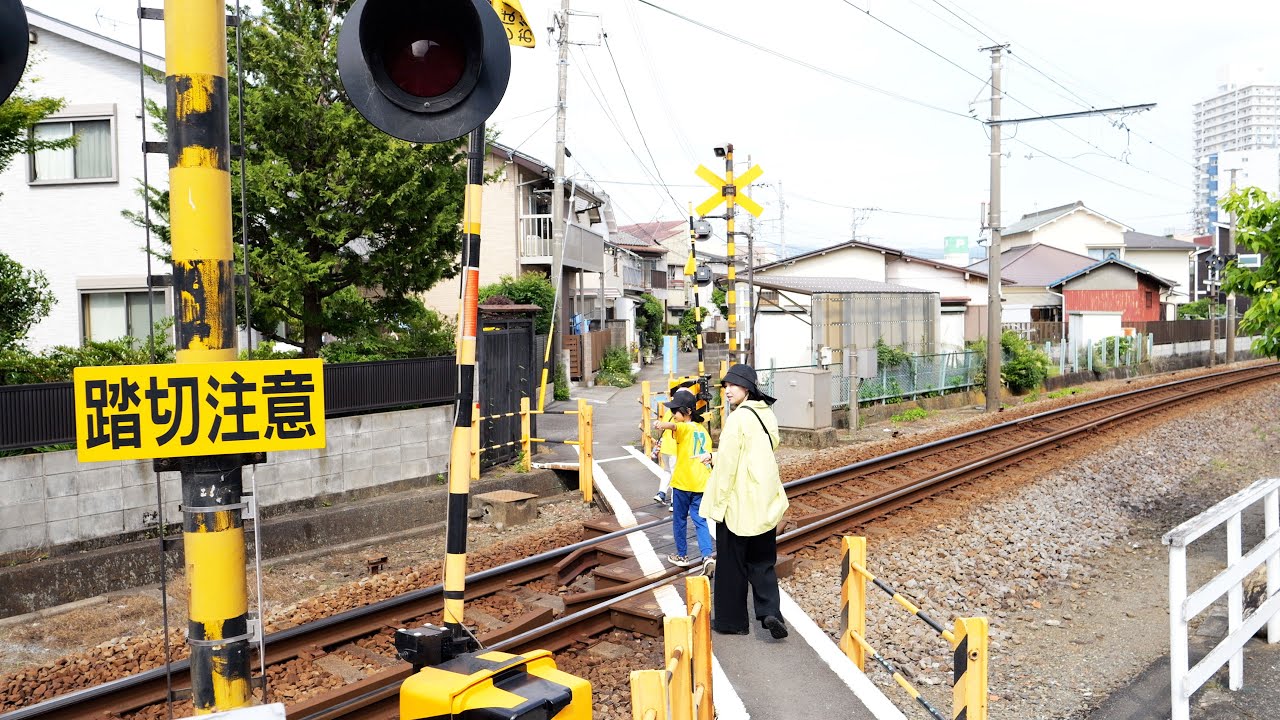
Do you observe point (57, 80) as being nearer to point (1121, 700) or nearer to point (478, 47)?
point (478, 47)

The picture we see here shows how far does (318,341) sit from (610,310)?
100 feet

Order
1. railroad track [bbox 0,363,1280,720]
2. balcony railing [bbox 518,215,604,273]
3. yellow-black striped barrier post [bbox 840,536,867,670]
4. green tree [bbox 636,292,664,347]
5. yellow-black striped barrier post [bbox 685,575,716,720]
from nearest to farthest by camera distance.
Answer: yellow-black striped barrier post [bbox 685,575,716,720] < railroad track [bbox 0,363,1280,720] < yellow-black striped barrier post [bbox 840,536,867,670] < balcony railing [bbox 518,215,604,273] < green tree [bbox 636,292,664,347]

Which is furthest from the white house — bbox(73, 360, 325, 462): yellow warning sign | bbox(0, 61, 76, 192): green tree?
bbox(73, 360, 325, 462): yellow warning sign

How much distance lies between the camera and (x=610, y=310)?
147 feet

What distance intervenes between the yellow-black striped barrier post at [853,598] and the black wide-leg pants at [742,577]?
0.44 m

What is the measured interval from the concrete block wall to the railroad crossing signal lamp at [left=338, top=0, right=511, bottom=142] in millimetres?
4978

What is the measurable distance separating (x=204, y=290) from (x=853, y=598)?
4543 mm

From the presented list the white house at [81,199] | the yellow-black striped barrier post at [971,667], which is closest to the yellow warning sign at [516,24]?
the yellow-black striped barrier post at [971,667]

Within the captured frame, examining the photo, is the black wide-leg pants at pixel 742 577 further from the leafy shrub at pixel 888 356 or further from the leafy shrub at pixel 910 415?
the leafy shrub at pixel 888 356

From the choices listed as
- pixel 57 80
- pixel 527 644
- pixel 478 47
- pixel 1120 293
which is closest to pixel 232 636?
pixel 478 47

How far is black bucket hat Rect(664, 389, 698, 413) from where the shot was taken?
7.84 m

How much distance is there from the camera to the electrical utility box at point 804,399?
57.6 ft

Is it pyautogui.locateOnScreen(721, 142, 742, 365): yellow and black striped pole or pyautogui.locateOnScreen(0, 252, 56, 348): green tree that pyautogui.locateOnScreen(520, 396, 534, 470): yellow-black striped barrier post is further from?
pyautogui.locateOnScreen(0, 252, 56, 348): green tree

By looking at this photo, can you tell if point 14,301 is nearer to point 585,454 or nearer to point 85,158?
point 85,158
